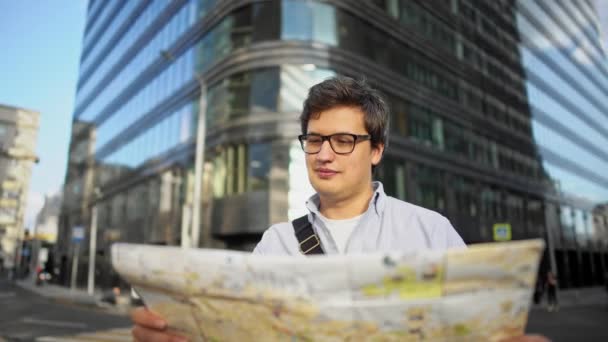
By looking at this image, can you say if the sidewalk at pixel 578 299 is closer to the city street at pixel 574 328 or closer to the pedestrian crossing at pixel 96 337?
the city street at pixel 574 328

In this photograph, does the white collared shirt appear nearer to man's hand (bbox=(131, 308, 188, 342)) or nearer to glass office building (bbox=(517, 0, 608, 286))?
man's hand (bbox=(131, 308, 188, 342))

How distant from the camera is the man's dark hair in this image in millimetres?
1452

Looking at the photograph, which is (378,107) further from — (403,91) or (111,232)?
(111,232)

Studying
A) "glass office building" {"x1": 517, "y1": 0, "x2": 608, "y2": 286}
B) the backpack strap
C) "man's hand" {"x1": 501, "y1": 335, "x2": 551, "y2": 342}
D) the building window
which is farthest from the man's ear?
"glass office building" {"x1": 517, "y1": 0, "x2": 608, "y2": 286}

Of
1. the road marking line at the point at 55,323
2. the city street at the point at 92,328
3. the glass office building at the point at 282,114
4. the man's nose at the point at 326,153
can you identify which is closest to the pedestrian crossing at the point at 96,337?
the city street at the point at 92,328

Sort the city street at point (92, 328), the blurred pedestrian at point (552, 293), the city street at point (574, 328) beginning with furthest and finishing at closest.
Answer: the blurred pedestrian at point (552, 293), the city street at point (574, 328), the city street at point (92, 328)

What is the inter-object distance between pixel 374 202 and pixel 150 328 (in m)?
0.85

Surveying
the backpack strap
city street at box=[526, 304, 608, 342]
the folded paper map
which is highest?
the backpack strap

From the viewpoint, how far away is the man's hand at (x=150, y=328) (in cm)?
103

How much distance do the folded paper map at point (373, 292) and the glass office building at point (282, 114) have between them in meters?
15.0

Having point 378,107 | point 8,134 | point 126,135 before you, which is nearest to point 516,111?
point 126,135

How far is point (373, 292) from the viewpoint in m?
0.80

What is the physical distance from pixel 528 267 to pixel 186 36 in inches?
942

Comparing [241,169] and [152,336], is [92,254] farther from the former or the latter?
[152,336]
